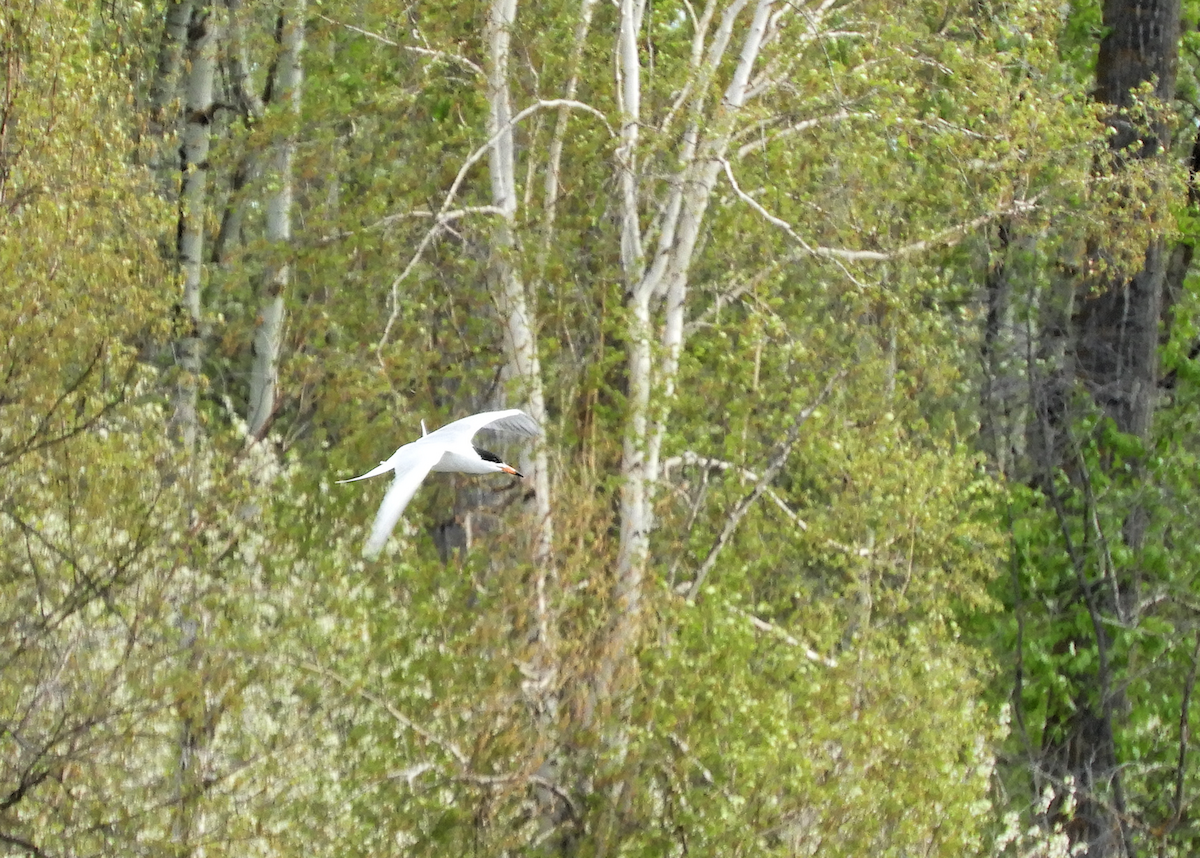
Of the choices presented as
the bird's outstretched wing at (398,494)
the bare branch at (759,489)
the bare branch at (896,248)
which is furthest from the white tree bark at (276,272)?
the bird's outstretched wing at (398,494)

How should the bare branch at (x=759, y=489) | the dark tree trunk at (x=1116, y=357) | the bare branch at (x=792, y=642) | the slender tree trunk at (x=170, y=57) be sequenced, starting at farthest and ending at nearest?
the slender tree trunk at (x=170, y=57) < the dark tree trunk at (x=1116, y=357) < the bare branch at (x=759, y=489) < the bare branch at (x=792, y=642)

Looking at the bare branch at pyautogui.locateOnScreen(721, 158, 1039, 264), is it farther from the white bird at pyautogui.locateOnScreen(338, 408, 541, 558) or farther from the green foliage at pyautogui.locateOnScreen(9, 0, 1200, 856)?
the white bird at pyautogui.locateOnScreen(338, 408, 541, 558)

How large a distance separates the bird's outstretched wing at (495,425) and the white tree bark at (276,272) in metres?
4.16

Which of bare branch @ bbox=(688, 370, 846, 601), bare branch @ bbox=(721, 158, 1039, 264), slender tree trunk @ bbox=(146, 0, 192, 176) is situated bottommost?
bare branch @ bbox=(688, 370, 846, 601)

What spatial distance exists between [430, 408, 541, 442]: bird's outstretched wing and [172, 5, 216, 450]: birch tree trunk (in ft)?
14.6

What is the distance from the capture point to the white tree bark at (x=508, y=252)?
13.7 meters

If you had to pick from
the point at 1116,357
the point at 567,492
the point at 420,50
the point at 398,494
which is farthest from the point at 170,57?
the point at 398,494

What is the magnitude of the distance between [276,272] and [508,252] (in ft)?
7.76

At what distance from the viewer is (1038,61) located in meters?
15.0

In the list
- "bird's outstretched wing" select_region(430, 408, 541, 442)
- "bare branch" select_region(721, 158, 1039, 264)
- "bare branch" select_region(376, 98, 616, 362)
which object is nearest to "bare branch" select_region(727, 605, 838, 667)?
"bird's outstretched wing" select_region(430, 408, 541, 442)

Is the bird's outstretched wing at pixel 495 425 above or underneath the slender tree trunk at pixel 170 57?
underneath

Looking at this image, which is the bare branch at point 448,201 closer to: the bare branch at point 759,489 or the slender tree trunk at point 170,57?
the bare branch at point 759,489

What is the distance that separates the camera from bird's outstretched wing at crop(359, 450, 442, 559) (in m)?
8.36

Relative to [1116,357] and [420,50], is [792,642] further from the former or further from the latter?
[1116,357]
